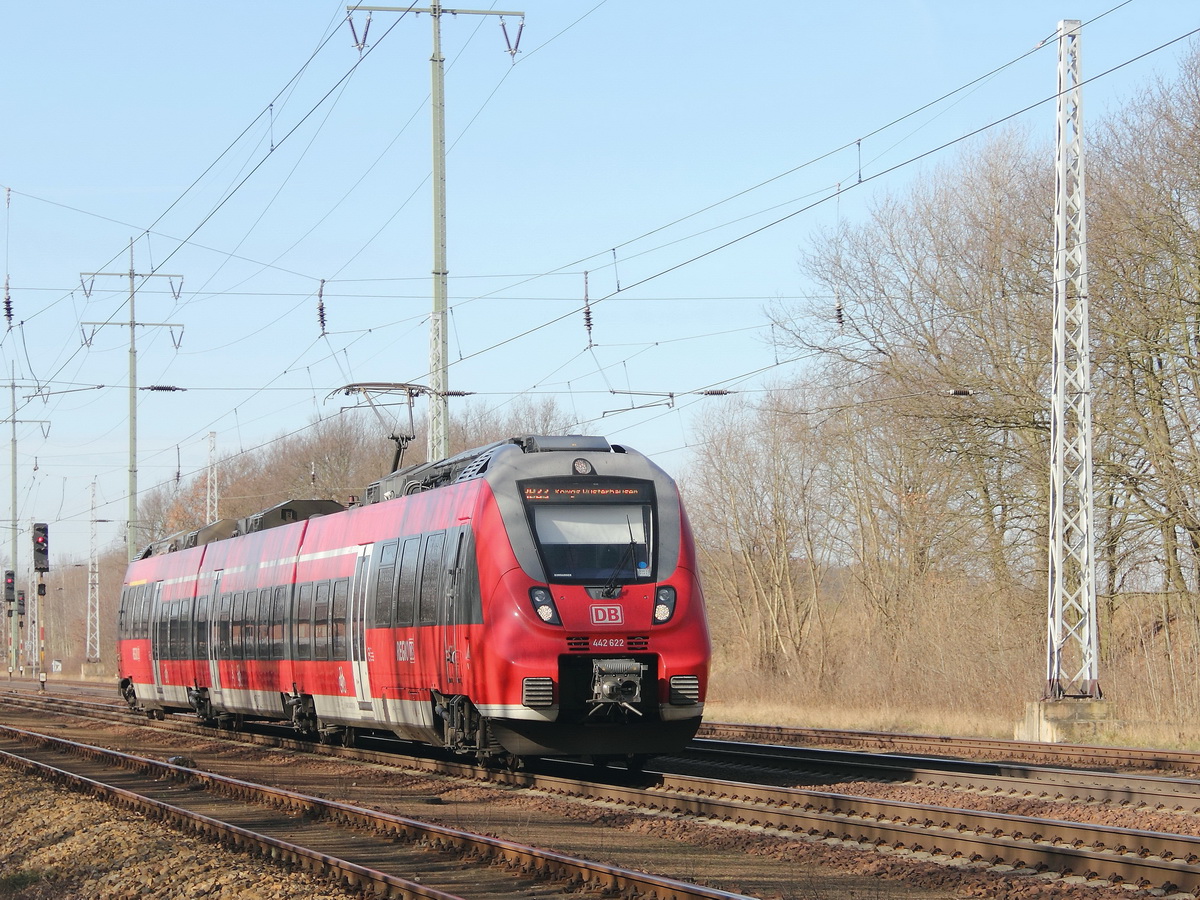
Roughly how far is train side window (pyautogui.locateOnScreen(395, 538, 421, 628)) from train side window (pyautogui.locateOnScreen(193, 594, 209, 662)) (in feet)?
39.4

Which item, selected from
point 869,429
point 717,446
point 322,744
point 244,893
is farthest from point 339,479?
point 244,893

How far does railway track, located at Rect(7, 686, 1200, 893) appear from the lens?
A: 9.90 m

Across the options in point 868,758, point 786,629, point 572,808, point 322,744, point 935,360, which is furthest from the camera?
point 786,629

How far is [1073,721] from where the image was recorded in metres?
21.1

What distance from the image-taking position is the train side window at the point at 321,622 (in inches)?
835

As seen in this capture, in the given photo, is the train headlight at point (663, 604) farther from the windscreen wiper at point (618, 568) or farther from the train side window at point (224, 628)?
the train side window at point (224, 628)

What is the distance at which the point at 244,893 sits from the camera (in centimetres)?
1002

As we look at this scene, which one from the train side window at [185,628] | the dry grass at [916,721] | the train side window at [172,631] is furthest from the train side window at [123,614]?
the dry grass at [916,721]

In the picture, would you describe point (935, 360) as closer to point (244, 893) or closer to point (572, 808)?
point (572, 808)

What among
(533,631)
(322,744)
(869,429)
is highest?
(869,429)

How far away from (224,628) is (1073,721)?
15569 mm

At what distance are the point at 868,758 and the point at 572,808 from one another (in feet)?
17.1

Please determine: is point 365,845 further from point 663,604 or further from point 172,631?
point 172,631

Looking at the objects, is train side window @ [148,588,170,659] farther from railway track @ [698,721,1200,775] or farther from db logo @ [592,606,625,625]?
db logo @ [592,606,625,625]
